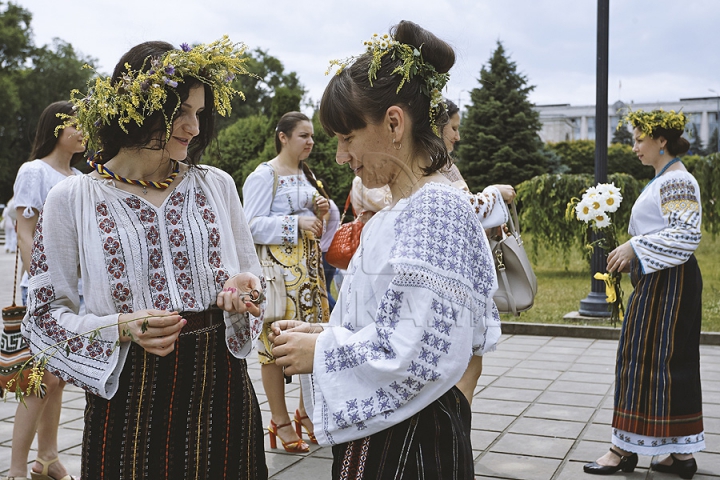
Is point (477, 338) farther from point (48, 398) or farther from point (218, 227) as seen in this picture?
point (48, 398)

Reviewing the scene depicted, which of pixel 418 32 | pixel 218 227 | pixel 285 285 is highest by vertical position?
pixel 418 32

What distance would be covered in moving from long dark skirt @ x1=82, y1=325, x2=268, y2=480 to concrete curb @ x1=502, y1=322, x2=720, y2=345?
6308 millimetres

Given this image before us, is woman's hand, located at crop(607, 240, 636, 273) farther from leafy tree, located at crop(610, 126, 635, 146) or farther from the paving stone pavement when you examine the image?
leafy tree, located at crop(610, 126, 635, 146)

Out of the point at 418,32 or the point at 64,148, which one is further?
the point at 64,148

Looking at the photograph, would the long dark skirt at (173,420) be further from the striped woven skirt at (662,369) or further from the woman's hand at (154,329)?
the striped woven skirt at (662,369)

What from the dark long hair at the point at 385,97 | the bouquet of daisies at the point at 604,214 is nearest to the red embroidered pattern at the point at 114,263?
the dark long hair at the point at 385,97

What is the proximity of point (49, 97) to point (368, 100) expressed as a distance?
44522mm

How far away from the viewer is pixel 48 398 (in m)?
3.71

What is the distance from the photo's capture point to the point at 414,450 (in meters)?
1.75

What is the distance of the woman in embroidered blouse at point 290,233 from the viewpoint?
4383mm

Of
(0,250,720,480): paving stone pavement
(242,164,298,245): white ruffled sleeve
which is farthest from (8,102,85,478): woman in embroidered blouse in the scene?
(242,164,298,245): white ruffled sleeve

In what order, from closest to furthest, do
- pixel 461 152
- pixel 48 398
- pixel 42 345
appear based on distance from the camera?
pixel 42 345, pixel 48 398, pixel 461 152

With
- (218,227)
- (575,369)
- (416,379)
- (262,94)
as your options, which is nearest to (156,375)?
(218,227)

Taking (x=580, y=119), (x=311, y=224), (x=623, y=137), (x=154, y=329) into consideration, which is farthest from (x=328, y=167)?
(x=580, y=119)
